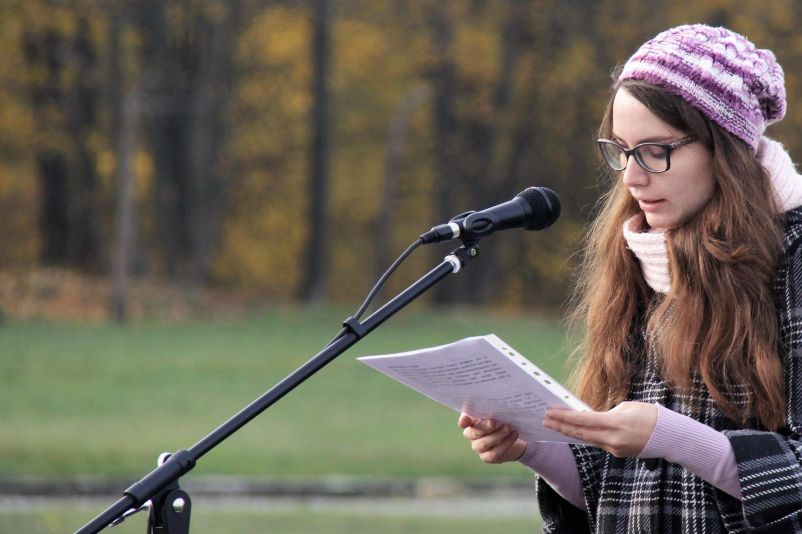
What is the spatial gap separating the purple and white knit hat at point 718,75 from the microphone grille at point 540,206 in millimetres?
325

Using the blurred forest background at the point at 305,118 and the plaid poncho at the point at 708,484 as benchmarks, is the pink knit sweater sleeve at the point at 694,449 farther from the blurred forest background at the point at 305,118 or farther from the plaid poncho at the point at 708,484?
the blurred forest background at the point at 305,118

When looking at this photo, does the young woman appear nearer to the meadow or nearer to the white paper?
the white paper

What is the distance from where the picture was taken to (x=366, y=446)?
11.9 m

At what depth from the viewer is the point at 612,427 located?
2.89 meters

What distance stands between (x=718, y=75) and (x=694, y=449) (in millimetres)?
828

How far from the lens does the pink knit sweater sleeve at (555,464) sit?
3.39 m

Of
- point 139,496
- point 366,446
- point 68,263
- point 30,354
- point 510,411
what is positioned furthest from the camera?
point 68,263

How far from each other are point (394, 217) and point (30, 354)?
21814mm

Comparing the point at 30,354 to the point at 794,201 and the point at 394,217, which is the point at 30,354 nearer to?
the point at 794,201

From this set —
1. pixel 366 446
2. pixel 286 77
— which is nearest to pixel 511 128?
pixel 286 77

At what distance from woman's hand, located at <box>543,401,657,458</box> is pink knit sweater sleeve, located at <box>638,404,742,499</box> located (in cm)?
2

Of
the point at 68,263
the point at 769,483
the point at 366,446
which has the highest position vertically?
the point at 68,263

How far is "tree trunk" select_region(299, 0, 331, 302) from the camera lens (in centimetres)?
3081

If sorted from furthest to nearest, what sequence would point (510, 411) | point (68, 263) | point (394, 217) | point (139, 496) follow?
point (394, 217) < point (68, 263) < point (510, 411) < point (139, 496)
